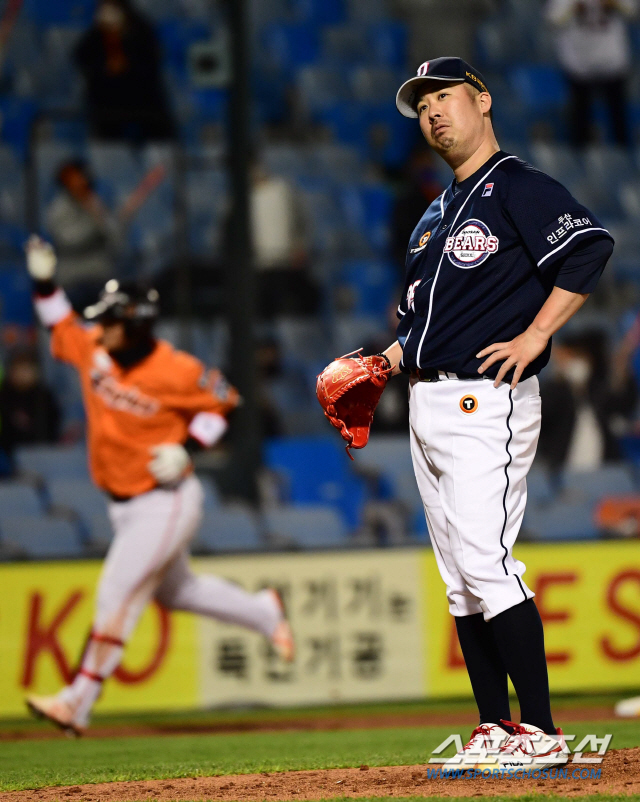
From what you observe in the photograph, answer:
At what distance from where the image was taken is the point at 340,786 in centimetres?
372

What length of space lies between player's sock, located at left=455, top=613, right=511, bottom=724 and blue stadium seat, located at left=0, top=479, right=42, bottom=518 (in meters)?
5.31

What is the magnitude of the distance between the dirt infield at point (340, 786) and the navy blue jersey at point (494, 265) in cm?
114

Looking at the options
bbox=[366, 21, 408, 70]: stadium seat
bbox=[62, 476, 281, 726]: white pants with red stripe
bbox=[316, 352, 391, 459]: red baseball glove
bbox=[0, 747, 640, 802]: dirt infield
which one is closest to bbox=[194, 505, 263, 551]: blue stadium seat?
bbox=[62, 476, 281, 726]: white pants with red stripe

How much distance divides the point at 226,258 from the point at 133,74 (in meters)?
2.70

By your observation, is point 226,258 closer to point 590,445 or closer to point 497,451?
point 590,445

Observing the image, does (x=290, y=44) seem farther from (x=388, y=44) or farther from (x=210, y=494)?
(x=210, y=494)

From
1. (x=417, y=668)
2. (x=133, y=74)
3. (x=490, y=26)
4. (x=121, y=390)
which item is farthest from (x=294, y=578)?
(x=490, y=26)

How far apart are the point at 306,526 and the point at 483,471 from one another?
5.23 m

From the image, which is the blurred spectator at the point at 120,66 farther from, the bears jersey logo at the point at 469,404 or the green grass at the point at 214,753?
the bears jersey logo at the point at 469,404

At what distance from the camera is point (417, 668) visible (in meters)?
7.77

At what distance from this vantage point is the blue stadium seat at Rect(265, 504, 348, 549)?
8727 millimetres

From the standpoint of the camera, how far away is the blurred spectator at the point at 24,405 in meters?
9.10

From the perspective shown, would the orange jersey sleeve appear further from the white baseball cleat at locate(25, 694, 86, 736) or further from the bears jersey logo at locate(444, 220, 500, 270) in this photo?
the bears jersey logo at locate(444, 220, 500, 270)

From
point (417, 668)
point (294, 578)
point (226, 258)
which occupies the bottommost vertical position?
point (417, 668)
